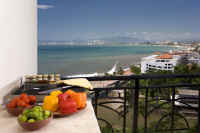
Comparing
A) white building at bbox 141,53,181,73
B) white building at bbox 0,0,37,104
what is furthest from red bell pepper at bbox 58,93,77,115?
white building at bbox 141,53,181,73

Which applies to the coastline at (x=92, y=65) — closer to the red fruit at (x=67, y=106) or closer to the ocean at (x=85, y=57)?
the ocean at (x=85, y=57)

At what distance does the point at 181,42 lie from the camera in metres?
3.22

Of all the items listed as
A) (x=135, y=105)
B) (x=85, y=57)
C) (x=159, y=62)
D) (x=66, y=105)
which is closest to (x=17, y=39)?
(x=66, y=105)

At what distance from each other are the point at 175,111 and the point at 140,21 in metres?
1.55

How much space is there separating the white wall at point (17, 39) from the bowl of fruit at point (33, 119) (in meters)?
0.45

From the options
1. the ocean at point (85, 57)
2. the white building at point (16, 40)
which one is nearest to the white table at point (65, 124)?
the white building at point (16, 40)

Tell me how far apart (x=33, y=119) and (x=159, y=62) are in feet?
8.42

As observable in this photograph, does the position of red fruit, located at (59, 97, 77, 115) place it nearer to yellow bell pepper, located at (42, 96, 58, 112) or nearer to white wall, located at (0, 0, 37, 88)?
yellow bell pepper, located at (42, 96, 58, 112)

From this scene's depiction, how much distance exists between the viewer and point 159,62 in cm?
306

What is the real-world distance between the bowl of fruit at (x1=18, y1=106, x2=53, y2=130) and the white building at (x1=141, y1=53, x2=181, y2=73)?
228 centimetres

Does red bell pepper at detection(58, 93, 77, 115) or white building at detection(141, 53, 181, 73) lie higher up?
white building at detection(141, 53, 181, 73)

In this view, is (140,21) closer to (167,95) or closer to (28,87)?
(167,95)

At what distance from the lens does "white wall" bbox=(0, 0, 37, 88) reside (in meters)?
1.24

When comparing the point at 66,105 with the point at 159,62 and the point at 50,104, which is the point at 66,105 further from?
the point at 159,62
